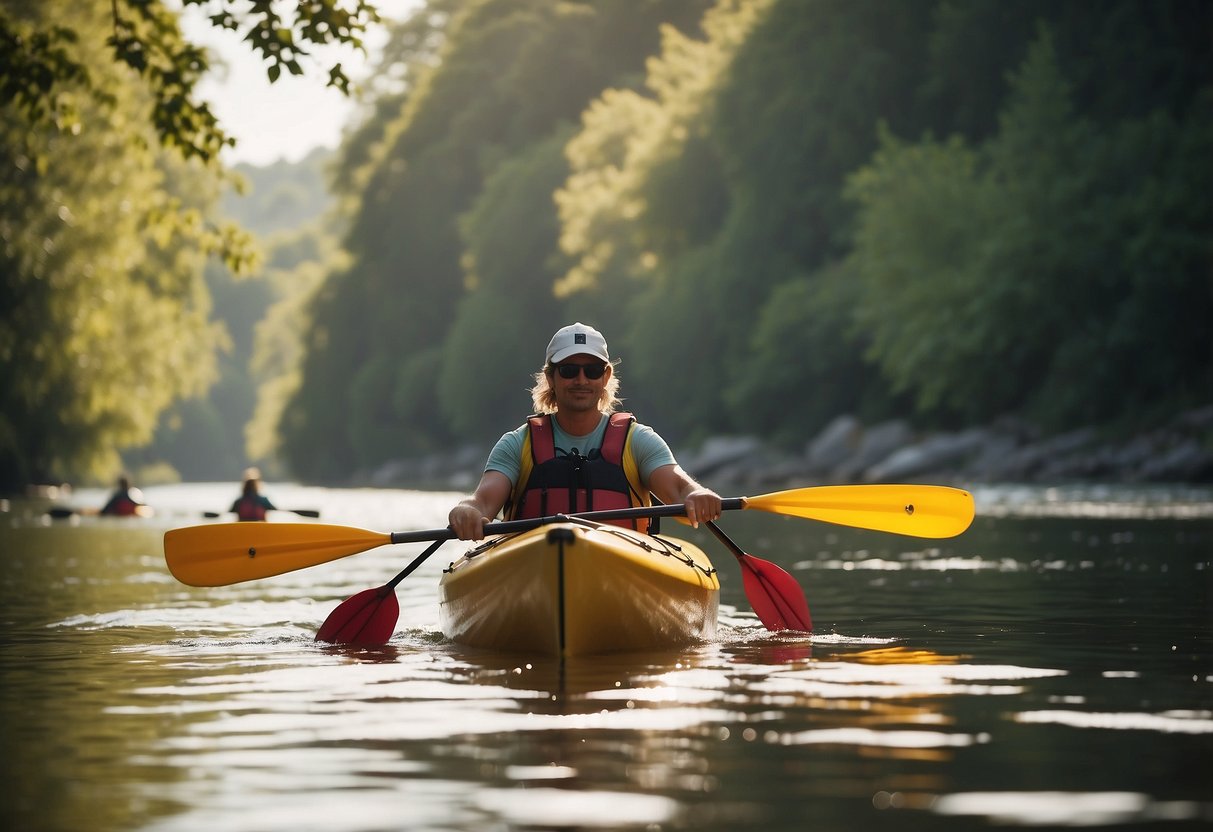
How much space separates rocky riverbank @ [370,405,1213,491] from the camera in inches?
1130

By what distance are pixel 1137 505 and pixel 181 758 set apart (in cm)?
1847

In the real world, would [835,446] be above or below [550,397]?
above

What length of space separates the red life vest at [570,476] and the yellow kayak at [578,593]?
0.25 metres

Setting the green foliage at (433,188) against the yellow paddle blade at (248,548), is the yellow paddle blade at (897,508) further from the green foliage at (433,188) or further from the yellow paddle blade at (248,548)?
the green foliage at (433,188)

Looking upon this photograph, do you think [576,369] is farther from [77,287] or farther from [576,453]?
[77,287]

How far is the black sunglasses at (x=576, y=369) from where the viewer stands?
8.29m

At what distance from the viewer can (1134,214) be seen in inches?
1190

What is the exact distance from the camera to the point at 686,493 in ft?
27.6

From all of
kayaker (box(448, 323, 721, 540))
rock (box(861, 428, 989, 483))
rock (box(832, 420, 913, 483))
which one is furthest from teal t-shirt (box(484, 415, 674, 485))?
rock (box(832, 420, 913, 483))

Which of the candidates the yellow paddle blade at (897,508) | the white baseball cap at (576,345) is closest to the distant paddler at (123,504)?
the yellow paddle blade at (897,508)

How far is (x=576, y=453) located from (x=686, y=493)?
1.80ft

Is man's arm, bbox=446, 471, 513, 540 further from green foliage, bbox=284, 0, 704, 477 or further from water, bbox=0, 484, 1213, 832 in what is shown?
green foliage, bbox=284, 0, 704, 477

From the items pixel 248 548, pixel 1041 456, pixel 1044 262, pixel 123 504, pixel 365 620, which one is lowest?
pixel 365 620

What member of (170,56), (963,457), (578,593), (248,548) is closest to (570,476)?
(578,593)
